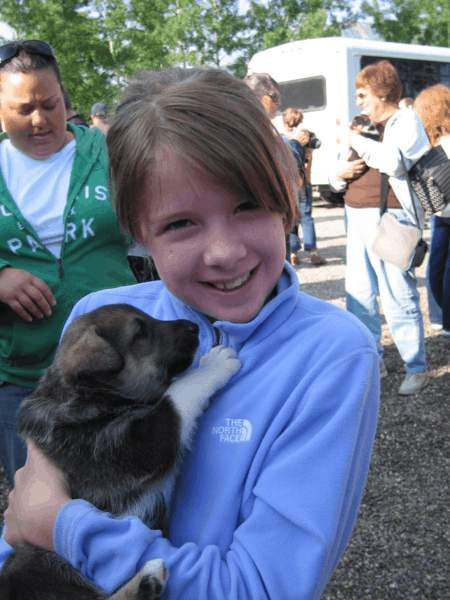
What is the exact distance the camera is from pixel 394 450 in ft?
18.5

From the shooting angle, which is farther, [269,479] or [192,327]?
[192,327]

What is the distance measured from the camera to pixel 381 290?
6.35 meters

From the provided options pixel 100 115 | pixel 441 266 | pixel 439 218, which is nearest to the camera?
pixel 439 218

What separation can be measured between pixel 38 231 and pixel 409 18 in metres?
35.4

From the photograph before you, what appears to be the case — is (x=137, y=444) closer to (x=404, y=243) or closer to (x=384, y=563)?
(x=384, y=563)

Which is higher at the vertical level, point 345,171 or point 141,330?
point 141,330

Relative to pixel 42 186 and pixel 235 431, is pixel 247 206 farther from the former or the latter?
pixel 42 186

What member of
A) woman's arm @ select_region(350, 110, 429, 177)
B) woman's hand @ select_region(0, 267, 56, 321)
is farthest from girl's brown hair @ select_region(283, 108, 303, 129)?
woman's hand @ select_region(0, 267, 56, 321)

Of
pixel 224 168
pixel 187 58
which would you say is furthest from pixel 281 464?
pixel 187 58

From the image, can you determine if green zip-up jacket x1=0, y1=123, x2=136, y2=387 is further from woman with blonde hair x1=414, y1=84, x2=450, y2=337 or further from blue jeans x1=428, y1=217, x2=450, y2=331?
blue jeans x1=428, y1=217, x2=450, y2=331

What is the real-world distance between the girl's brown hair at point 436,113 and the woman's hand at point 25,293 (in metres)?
5.36

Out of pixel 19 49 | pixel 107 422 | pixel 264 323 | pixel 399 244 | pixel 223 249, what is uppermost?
pixel 19 49

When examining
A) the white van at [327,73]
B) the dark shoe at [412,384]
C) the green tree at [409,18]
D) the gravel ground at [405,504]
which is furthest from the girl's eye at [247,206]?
the green tree at [409,18]

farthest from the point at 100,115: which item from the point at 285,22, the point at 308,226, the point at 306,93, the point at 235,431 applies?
the point at 285,22
